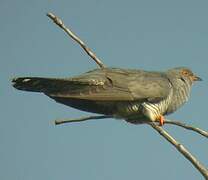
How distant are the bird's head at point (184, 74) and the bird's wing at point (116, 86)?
1.65 feet

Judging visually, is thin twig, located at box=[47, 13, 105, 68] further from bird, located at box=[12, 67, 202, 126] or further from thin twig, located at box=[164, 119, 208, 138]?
thin twig, located at box=[164, 119, 208, 138]

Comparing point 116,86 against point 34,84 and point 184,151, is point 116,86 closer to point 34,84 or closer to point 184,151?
point 34,84

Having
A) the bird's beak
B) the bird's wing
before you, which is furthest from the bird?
the bird's beak

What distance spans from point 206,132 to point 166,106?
1.72 meters

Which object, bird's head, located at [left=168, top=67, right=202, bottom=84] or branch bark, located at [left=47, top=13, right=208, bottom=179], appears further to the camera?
bird's head, located at [left=168, top=67, right=202, bottom=84]

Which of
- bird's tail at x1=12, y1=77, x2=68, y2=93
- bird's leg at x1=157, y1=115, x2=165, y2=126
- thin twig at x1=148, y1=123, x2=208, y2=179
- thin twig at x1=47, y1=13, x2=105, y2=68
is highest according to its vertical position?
thin twig at x1=47, y1=13, x2=105, y2=68

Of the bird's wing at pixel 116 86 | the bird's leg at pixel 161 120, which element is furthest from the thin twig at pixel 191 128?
the bird's wing at pixel 116 86

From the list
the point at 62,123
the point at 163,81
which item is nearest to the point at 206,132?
the point at 62,123

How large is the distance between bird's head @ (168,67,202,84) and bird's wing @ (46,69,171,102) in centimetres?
50

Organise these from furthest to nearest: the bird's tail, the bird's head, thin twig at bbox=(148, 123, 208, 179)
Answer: the bird's head
the bird's tail
thin twig at bbox=(148, 123, 208, 179)

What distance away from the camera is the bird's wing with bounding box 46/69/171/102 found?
504cm

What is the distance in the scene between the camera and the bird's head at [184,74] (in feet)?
21.5

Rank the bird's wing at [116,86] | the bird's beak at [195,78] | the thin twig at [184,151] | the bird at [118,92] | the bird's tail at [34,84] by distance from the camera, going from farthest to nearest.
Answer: the bird's beak at [195,78] → the bird's wing at [116,86] → the bird at [118,92] → the bird's tail at [34,84] → the thin twig at [184,151]

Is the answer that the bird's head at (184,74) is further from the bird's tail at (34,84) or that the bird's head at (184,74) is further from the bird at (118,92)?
the bird's tail at (34,84)
